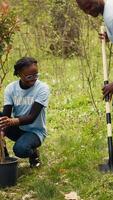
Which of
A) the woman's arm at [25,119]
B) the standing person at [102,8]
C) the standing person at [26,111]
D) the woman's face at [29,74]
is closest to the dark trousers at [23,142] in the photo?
the standing person at [26,111]

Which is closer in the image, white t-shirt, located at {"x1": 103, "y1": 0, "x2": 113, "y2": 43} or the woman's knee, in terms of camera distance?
white t-shirt, located at {"x1": 103, "y1": 0, "x2": 113, "y2": 43}

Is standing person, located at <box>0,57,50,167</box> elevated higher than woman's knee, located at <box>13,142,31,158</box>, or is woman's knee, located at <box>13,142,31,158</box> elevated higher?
standing person, located at <box>0,57,50,167</box>

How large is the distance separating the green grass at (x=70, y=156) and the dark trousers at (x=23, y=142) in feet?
0.78

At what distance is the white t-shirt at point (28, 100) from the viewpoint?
511cm

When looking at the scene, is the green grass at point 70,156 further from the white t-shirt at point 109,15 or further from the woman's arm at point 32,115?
the white t-shirt at point 109,15

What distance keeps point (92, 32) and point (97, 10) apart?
27.5ft

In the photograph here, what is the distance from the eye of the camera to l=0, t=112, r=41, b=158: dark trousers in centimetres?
498

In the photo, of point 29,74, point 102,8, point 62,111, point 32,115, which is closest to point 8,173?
point 32,115

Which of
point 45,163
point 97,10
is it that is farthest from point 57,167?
point 97,10

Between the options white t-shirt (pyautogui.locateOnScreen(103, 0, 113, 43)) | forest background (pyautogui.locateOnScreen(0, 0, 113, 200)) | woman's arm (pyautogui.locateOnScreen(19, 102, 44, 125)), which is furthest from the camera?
woman's arm (pyautogui.locateOnScreen(19, 102, 44, 125))

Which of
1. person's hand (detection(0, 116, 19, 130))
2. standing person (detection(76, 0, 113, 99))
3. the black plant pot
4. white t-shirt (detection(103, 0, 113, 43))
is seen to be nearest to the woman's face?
person's hand (detection(0, 116, 19, 130))

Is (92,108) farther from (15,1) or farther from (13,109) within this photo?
(15,1)

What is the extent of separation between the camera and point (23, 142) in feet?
16.4

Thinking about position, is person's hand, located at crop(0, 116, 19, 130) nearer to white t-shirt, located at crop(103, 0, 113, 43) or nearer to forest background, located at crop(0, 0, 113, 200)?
forest background, located at crop(0, 0, 113, 200)
